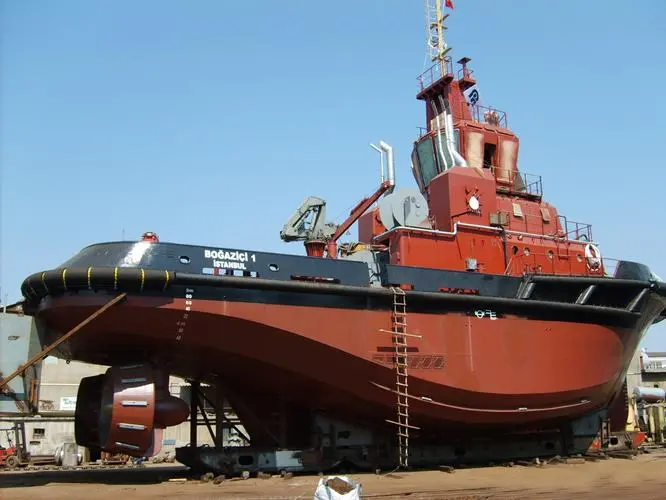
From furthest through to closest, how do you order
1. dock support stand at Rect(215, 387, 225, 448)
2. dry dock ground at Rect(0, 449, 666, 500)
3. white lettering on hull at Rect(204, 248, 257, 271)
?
dock support stand at Rect(215, 387, 225, 448) → white lettering on hull at Rect(204, 248, 257, 271) → dry dock ground at Rect(0, 449, 666, 500)

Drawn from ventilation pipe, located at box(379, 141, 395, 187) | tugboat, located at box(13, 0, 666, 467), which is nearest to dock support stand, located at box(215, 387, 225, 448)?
tugboat, located at box(13, 0, 666, 467)

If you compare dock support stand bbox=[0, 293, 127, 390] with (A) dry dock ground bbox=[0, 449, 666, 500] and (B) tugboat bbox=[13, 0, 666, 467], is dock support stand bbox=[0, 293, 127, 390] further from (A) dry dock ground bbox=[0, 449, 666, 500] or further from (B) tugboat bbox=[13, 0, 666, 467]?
(A) dry dock ground bbox=[0, 449, 666, 500]

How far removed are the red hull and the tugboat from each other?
35 mm

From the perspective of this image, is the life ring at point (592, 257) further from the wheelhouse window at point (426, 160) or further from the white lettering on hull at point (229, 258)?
the white lettering on hull at point (229, 258)

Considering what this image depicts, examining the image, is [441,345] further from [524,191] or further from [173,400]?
[524,191]

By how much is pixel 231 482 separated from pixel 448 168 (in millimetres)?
9516

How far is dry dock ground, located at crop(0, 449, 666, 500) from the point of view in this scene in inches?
401

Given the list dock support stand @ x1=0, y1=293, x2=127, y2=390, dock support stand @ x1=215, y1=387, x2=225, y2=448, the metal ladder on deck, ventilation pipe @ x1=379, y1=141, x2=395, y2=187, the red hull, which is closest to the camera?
dock support stand @ x1=0, y1=293, x2=127, y2=390

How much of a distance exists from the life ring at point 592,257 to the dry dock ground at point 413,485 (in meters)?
5.01

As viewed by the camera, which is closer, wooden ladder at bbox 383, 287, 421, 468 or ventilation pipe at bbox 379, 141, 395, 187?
wooden ladder at bbox 383, 287, 421, 468

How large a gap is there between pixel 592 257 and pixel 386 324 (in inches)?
275

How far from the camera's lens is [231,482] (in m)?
12.0

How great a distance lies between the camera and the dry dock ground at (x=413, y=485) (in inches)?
401

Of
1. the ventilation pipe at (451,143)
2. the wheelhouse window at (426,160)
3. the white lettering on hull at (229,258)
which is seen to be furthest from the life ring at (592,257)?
the white lettering on hull at (229,258)
